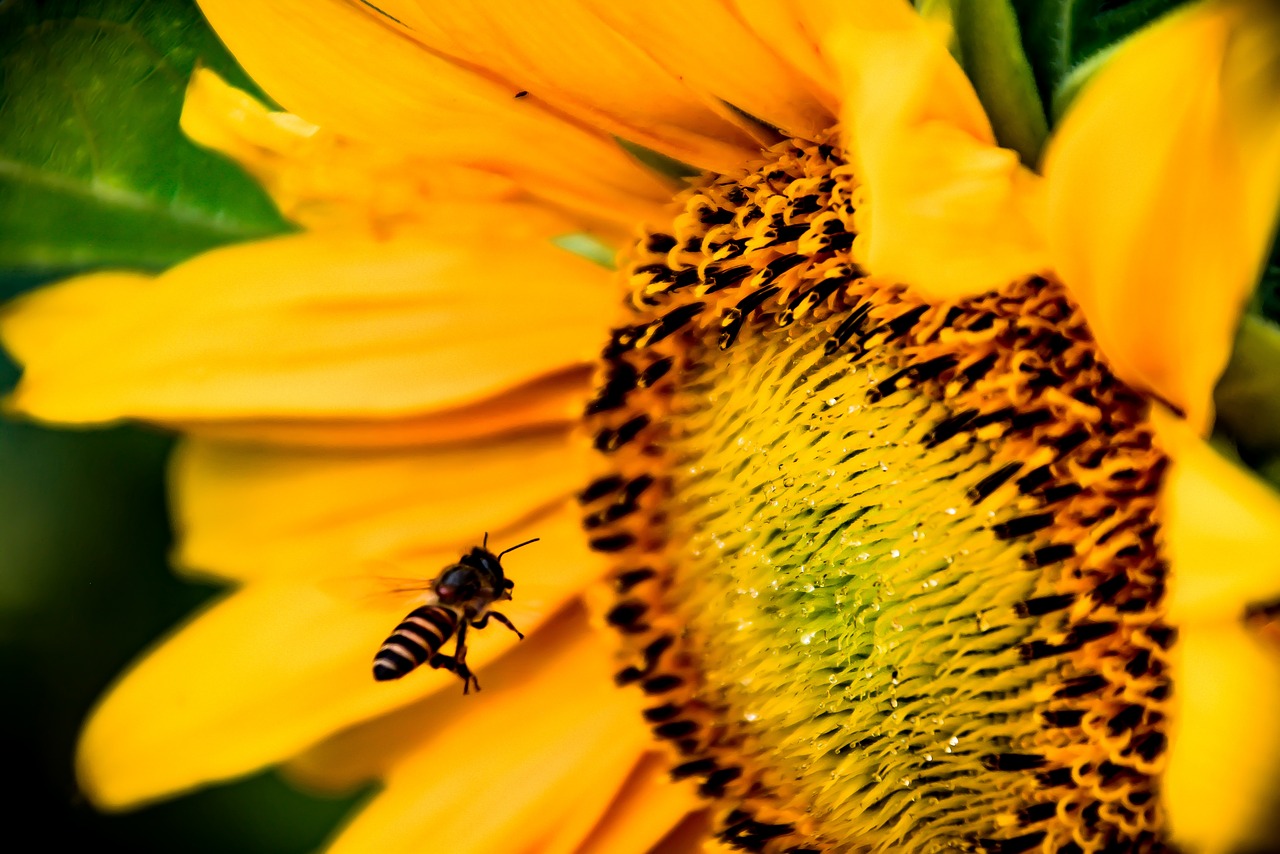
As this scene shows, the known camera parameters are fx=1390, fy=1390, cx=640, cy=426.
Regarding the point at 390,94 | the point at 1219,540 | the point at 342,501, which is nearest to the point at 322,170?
the point at 390,94

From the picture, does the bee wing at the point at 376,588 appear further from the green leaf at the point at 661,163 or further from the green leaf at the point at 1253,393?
the green leaf at the point at 1253,393

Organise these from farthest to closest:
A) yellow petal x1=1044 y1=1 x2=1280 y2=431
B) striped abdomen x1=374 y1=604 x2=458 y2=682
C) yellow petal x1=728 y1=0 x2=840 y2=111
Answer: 1. striped abdomen x1=374 y1=604 x2=458 y2=682
2. yellow petal x1=728 y1=0 x2=840 y2=111
3. yellow petal x1=1044 y1=1 x2=1280 y2=431

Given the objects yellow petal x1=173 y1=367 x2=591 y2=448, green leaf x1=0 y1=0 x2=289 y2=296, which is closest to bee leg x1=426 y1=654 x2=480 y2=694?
yellow petal x1=173 y1=367 x2=591 y2=448

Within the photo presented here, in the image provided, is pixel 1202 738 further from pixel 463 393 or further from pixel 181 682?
pixel 181 682

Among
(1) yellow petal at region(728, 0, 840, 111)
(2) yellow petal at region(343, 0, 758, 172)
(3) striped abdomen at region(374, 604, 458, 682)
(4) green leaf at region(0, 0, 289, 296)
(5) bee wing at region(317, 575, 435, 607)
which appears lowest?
(5) bee wing at region(317, 575, 435, 607)

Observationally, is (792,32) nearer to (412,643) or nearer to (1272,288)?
(1272,288)

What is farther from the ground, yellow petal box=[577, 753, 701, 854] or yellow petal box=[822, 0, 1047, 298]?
yellow petal box=[822, 0, 1047, 298]

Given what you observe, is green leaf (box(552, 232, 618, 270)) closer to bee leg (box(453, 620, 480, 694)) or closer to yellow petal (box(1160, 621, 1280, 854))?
bee leg (box(453, 620, 480, 694))

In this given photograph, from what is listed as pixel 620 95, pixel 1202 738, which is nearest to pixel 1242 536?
pixel 1202 738
